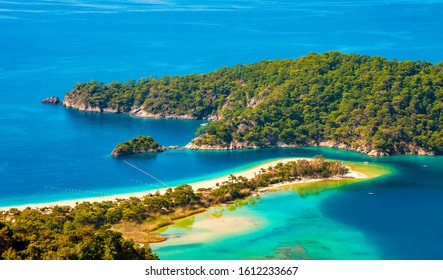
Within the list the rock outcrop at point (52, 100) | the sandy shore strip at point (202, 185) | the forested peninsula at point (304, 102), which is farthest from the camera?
the rock outcrop at point (52, 100)

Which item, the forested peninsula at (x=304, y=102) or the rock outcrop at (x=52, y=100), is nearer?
the forested peninsula at (x=304, y=102)

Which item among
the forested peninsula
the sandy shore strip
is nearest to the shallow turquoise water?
the sandy shore strip

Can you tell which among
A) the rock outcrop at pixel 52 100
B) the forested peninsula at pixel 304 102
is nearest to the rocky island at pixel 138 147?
the forested peninsula at pixel 304 102

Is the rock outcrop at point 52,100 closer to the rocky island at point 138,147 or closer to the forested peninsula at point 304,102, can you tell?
the forested peninsula at point 304,102

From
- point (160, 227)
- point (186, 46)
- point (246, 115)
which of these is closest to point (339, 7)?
point (186, 46)

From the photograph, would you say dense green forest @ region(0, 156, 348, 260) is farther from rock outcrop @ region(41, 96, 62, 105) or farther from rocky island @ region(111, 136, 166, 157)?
rock outcrop @ region(41, 96, 62, 105)

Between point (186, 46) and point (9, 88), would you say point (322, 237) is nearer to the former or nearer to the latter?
point (9, 88)

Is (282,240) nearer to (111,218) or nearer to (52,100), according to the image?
(111,218)
